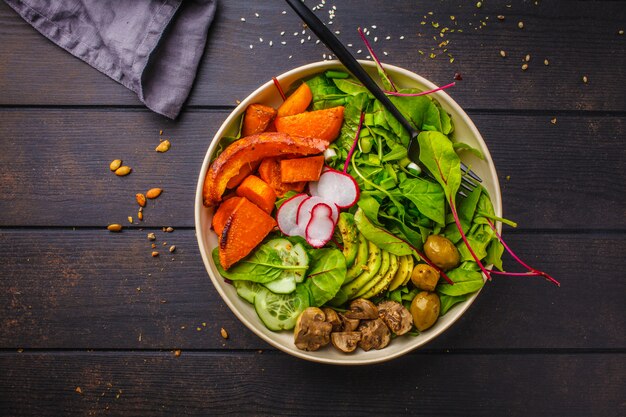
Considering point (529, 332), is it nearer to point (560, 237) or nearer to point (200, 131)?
point (560, 237)

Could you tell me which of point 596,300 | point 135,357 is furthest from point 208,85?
point 596,300

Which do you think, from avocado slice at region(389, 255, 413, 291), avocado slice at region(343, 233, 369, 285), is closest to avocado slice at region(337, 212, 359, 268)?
avocado slice at region(343, 233, 369, 285)

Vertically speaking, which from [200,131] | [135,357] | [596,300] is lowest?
[135,357]

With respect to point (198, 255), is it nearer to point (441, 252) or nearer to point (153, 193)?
point (153, 193)

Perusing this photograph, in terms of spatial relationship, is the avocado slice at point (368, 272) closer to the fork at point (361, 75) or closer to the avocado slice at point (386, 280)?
the avocado slice at point (386, 280)

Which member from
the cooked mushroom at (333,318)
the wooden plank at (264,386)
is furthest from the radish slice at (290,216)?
the wooden plank at (264,386)

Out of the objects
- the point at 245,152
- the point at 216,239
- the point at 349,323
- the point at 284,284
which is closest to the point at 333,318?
the point at 349,323
